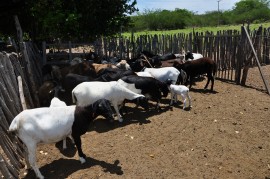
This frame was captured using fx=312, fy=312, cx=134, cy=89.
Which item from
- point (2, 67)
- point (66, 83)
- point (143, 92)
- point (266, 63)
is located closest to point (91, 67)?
point (66, 83)

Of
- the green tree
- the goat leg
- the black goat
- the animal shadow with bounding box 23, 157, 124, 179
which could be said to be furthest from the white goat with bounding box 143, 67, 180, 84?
the green tree

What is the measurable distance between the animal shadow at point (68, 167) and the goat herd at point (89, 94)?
0.17 m

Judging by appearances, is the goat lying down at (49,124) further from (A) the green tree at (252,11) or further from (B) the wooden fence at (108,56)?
(A) the green tree at (252,11)

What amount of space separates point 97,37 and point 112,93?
29.0ft

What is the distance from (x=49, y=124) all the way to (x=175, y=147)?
2829 millimetres

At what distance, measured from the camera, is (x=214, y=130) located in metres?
7.89

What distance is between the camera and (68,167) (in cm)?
639

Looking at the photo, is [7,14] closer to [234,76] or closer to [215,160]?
[234,76]

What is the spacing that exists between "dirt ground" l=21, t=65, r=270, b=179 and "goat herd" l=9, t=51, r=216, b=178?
432 millimetres

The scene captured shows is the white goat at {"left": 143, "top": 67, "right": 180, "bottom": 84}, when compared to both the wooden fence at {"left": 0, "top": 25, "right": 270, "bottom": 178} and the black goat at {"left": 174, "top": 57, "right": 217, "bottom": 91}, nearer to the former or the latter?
the black goat at {"left": 174, "top": 57, "right": 217, "bottom": 91}

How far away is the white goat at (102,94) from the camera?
8.50 m

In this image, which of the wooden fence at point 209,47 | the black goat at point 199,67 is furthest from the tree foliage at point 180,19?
the black goat at point 199,67

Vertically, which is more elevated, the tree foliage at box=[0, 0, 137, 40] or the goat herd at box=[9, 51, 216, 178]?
the tree foliage at box=[0, 0, 137, 40]

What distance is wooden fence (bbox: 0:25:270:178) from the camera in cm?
632
